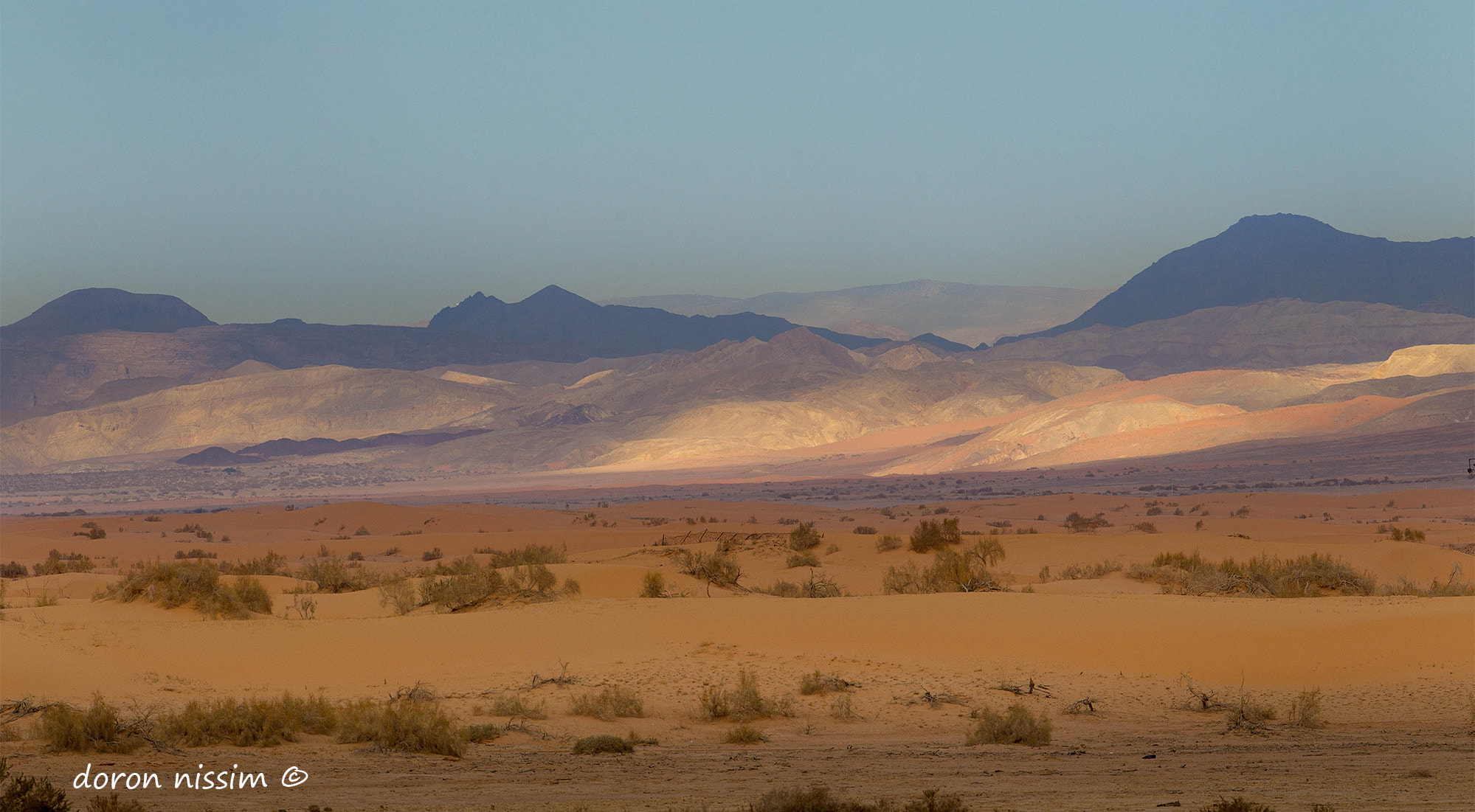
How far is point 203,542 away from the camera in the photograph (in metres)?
32.0

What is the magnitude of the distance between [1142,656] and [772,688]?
4.05 metres

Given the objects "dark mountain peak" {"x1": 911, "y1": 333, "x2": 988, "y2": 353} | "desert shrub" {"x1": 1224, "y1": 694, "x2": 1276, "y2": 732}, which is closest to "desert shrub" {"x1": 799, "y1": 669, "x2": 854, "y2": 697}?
"desert shrub" {"x1": 1224, "y1": 694, "x2": 1276, "y2": 732}

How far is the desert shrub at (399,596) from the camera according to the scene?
16.0 m

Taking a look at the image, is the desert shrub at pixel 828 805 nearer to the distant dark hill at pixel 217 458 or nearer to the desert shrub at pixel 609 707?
the desert shrub at pixel 609 707

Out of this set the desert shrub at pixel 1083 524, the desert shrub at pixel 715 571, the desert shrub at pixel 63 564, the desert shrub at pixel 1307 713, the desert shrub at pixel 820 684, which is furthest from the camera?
the desert shrub at pixel 1083 524

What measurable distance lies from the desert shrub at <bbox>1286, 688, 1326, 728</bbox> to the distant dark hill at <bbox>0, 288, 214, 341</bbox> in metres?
181

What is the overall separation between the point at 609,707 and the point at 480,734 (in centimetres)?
138

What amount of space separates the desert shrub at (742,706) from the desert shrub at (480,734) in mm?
1882

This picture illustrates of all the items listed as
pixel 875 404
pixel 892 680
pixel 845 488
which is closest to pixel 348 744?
pixel 892 680

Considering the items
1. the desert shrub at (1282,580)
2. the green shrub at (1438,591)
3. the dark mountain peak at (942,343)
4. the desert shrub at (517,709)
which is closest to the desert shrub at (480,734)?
the desert shrub at (517,709)

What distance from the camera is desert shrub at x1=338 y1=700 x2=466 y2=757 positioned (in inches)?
350

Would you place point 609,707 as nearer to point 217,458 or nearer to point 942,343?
point 217,458

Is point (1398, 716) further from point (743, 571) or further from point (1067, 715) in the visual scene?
point (743, 571)

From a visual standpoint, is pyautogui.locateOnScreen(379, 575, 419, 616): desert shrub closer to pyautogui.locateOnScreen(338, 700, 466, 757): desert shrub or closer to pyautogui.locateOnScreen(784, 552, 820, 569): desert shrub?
pyautogui.locateOnScreen(338, 700, 466, 757): desert shrub
